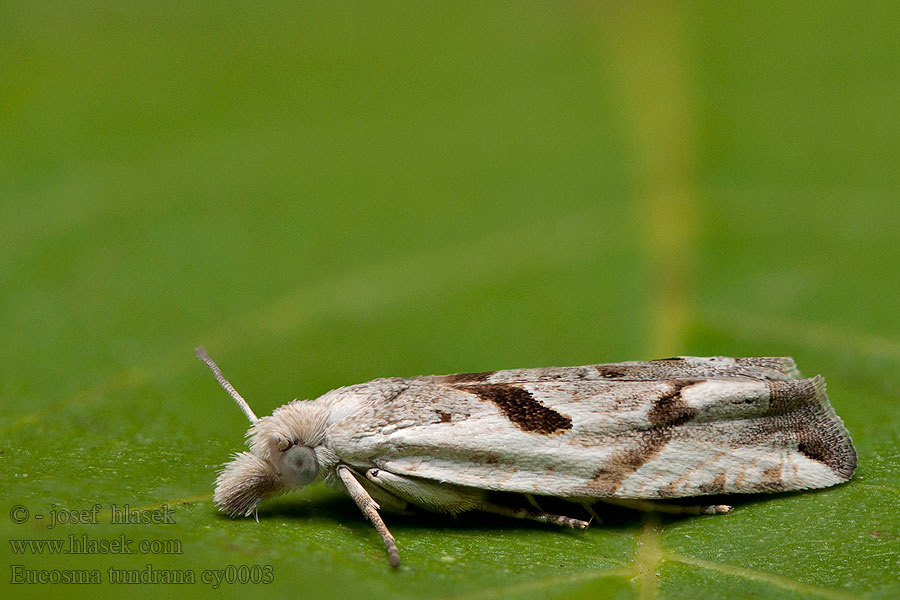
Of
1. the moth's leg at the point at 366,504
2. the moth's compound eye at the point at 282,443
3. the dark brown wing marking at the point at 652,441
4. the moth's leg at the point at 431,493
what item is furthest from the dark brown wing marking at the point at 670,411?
the moth's compound eye at the point at 282,443

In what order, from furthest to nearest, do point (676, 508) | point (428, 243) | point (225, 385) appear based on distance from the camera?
point (428, 243), point (225, 385), point (676, 508)

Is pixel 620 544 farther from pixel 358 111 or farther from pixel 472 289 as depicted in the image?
pixel 358 111

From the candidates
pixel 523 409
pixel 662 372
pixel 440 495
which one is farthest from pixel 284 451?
pixel 662 372

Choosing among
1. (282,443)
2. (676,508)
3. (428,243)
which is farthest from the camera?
(428,243)

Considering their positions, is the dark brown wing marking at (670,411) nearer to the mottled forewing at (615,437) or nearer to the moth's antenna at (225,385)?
the mottled forewing at (615,437)

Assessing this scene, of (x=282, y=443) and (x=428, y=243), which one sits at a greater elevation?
(x=428, y=243)

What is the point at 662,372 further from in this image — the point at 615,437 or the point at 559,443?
the point at 559,443

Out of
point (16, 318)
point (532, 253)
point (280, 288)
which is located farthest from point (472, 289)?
point (16, 318)
